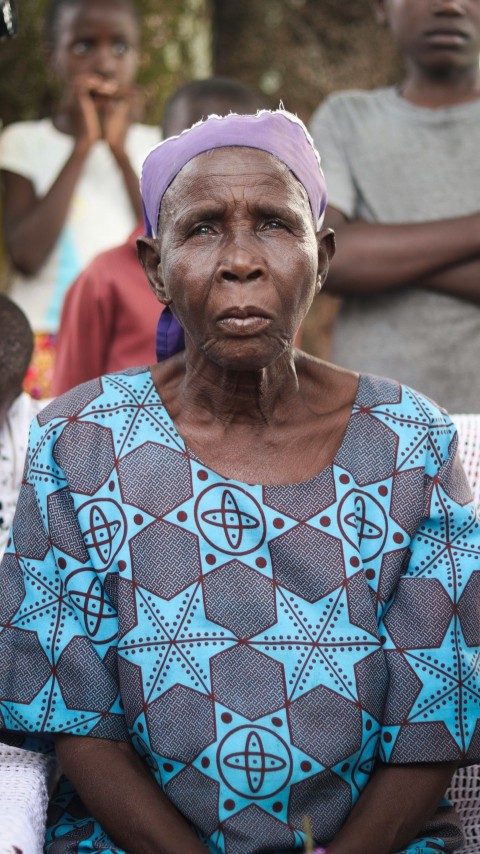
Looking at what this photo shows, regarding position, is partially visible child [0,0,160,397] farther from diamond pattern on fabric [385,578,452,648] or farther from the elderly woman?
diamond pattern on fabric [385,578,452,648]

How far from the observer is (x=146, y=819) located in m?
2.11

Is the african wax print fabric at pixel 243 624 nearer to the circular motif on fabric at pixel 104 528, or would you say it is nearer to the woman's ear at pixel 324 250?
the circular motif on fabric at pixel 104 528

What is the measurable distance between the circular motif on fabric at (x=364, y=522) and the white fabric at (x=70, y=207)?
2.35 m

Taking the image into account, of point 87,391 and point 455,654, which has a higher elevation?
point 87,391

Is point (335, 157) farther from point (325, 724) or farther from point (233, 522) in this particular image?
point (325, 724)

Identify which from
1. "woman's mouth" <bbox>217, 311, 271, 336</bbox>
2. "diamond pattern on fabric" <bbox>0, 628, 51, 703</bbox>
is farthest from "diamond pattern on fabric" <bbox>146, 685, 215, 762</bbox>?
"woman's mouth" <bbox>217, 311, 271, 336</bbox>

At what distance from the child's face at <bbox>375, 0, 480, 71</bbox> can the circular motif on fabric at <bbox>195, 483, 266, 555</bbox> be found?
2.08 m

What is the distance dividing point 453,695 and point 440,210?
185 cm

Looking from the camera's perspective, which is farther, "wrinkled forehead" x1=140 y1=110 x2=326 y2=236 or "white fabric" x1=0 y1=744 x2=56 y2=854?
"wrinkled forehead" x1=140 y1=110 x2=326 y2=236

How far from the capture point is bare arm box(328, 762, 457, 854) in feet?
6.94

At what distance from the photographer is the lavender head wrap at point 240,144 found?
7.65 feet

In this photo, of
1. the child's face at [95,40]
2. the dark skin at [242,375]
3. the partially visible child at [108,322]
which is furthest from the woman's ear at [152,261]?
the child's face at [95,40]

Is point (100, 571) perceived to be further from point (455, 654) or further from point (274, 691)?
point (455, 654)

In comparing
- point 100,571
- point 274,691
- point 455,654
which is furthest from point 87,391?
point 455,654
